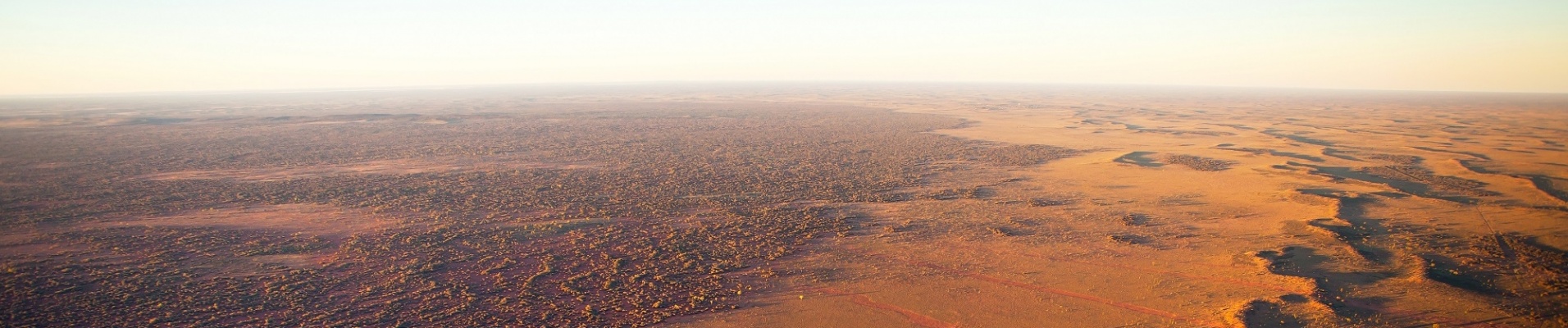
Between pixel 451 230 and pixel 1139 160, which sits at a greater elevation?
pixel 1139 160

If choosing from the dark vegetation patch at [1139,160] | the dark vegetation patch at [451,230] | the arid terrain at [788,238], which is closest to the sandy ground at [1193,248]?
the arid terrain at [788,238]

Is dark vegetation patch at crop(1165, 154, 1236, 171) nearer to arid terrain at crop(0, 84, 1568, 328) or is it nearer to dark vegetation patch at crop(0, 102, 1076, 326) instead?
arid terrain at crop(0, 84, 1568, 328)

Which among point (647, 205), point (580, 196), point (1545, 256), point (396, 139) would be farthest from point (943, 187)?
point (396, 139)

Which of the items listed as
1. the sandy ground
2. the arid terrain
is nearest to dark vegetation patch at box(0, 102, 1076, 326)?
the arid terrain

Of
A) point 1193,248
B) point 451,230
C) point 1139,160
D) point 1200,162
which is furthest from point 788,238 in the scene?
point 1200,162

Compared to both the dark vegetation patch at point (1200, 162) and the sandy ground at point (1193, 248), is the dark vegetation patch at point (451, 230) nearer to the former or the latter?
the sandy ground at point (1193, 248)

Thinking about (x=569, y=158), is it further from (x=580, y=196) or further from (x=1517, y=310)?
(x=1517, y=310)

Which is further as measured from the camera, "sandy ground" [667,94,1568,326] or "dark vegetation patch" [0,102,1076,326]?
"dark vegetation patch" [0,102,1076,326]

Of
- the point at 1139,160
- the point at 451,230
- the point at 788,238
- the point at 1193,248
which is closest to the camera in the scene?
the point at 1193,248

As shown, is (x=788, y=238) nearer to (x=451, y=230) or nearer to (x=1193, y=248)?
(x=451, y=230)
